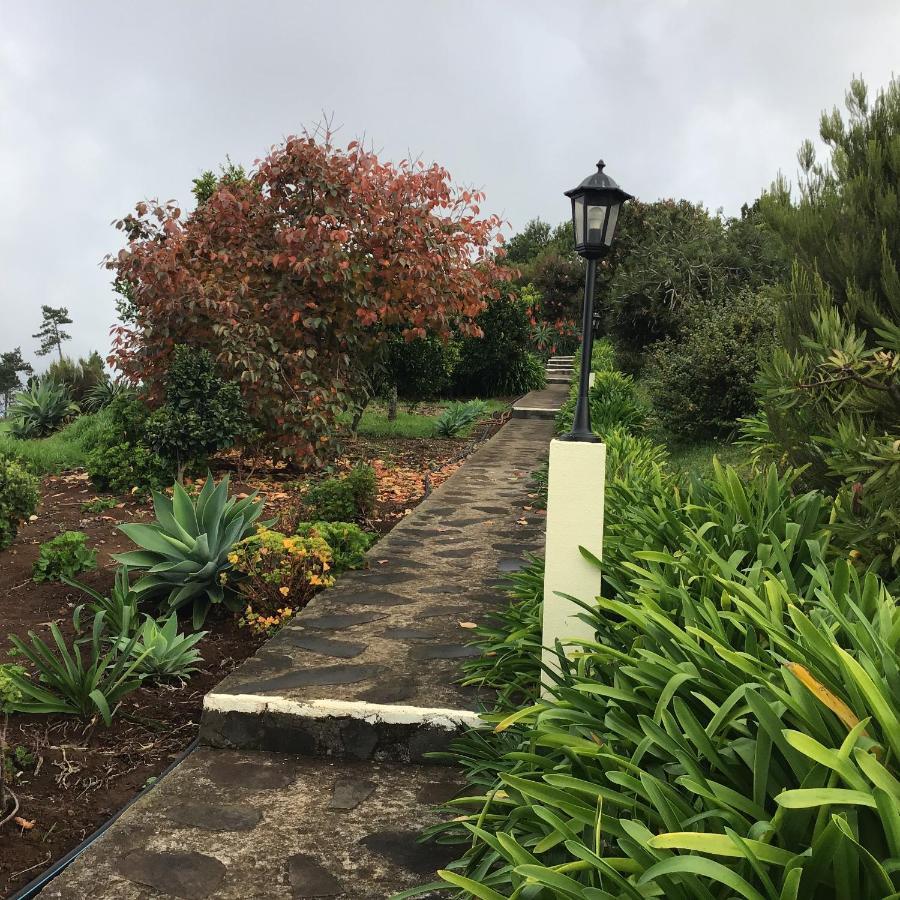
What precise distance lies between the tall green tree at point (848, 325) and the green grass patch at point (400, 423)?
590 cm

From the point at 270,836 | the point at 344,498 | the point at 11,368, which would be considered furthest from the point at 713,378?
the point at 11,368

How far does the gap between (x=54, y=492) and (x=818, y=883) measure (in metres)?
7.85

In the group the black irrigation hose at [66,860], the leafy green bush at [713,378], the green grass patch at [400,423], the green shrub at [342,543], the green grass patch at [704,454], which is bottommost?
the black irrigation hose at [66,860]

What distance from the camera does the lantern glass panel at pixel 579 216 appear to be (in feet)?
10.4

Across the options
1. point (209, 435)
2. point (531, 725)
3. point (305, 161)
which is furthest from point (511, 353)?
point (531, 725)

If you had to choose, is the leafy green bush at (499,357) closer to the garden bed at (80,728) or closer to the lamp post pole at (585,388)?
the garden bed at (80,728)

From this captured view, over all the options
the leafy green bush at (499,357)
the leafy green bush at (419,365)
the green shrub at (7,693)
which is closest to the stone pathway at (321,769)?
the green shrub at (7,693)

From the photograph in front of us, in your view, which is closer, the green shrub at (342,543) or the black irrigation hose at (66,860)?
the black irrigation hose at (66,860)

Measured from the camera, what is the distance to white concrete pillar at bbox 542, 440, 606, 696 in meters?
2.91

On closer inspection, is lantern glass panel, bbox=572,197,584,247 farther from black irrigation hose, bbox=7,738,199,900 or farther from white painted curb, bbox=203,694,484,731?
black irrigation hose, bbox=7,738,199,900

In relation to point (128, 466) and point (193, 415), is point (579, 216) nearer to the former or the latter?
point (193, 415)

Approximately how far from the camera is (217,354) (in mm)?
8000

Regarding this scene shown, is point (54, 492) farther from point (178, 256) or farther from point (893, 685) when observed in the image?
point (893, 685)

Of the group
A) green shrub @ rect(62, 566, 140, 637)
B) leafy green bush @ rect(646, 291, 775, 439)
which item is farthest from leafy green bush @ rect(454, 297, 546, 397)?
green shrub @ rect(62, 566, 140, 637)
